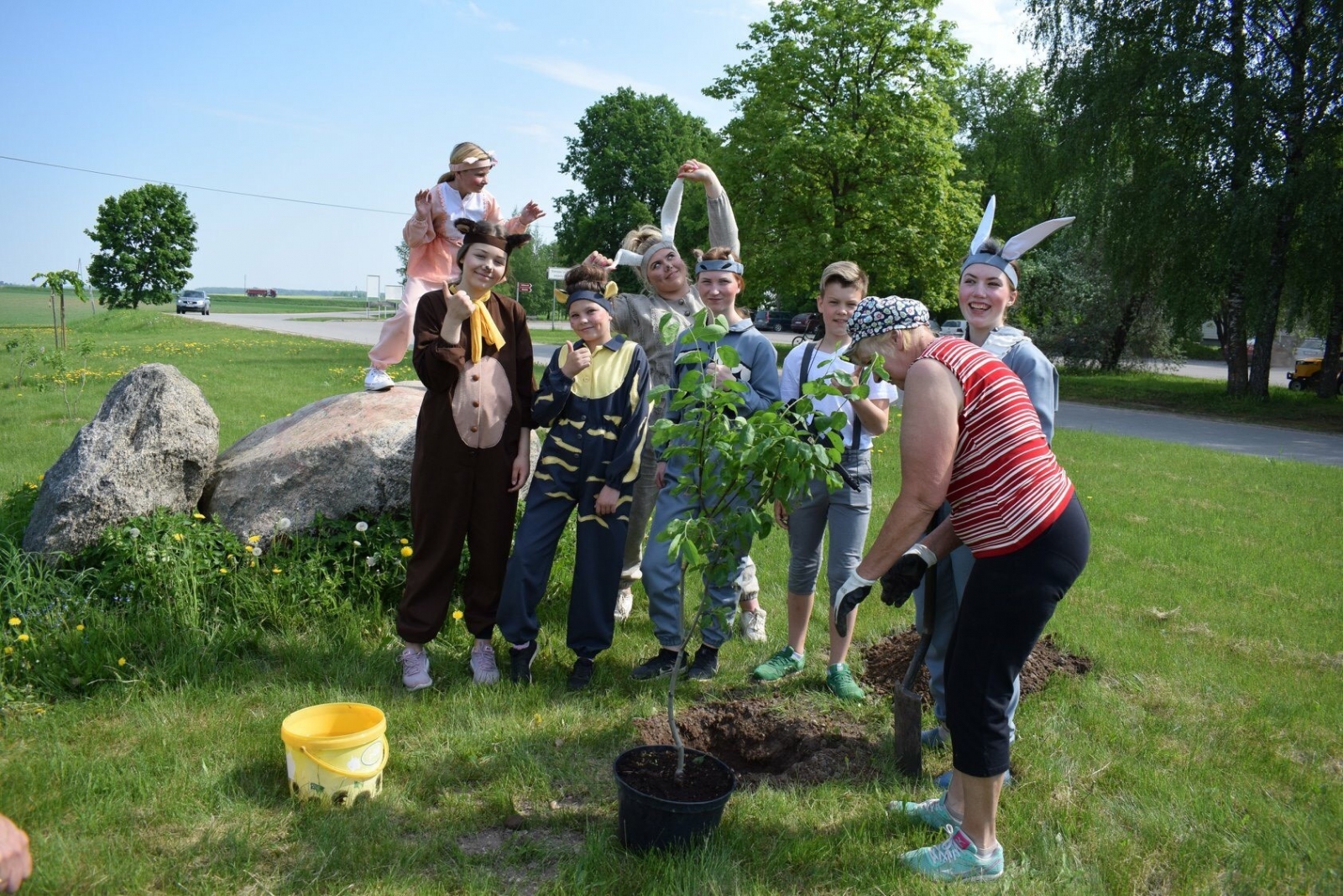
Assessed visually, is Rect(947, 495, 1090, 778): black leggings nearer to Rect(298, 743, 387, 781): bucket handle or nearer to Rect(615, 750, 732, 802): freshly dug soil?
Rect(615, 750, 732, 802): freshly dug soil

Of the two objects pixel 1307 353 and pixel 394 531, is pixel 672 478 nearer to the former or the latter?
pixel 394 531

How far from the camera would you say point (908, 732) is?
366 centimetres

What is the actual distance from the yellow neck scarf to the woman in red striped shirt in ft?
6.66

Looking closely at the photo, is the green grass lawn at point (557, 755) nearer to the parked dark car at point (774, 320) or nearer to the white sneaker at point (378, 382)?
the white sneaker at point (378, 382)

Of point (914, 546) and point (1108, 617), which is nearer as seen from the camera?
point (914, 546)

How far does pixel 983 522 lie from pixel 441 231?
4.33m

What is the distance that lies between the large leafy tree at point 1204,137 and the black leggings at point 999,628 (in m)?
17.0

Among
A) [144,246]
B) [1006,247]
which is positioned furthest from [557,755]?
[144,246]

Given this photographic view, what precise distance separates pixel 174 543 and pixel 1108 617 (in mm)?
A: 5431

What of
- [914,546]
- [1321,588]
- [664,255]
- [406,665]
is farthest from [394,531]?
[1321,588]

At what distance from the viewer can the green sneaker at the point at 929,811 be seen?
3.29 metres

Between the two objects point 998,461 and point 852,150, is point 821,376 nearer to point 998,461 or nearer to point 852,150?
point 998,461

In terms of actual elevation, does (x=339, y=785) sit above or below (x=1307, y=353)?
below

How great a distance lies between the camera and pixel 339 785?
3303 mm
